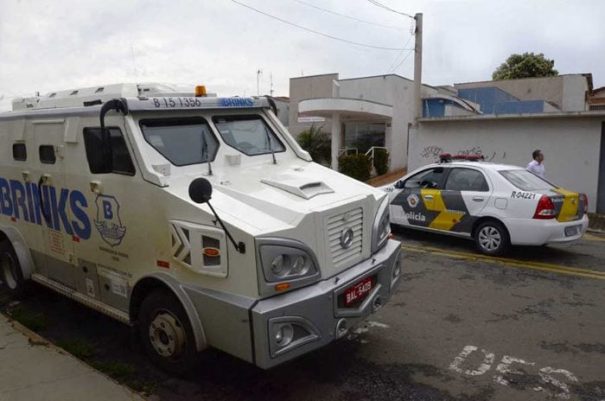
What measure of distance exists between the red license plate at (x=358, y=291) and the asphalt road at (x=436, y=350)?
713 mm

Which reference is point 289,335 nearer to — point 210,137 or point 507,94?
point 210,137

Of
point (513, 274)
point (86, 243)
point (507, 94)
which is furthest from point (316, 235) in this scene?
point (507, 94)

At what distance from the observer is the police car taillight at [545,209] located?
7.47m

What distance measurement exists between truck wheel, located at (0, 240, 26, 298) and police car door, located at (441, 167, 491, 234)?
21.1 feet

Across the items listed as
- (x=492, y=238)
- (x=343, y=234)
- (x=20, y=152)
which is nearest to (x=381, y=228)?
(x=343, y=234)

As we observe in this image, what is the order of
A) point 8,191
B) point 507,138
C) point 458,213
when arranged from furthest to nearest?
point 507,138 → point 458,213 → point 8,191

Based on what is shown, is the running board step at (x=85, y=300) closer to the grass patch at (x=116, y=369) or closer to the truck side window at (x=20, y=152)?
the grass patch at (x=116, y=369)

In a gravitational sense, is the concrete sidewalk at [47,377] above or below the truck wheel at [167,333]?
below

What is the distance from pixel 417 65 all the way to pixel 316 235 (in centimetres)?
1480

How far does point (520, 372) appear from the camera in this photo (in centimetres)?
427

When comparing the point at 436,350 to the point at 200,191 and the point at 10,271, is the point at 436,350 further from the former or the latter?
the point at 10,271

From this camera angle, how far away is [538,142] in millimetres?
14328

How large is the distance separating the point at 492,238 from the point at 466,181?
104cm

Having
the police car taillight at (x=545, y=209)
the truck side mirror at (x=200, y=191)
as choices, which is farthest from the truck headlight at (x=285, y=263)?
the police car taillight at (x=545, y=209)
